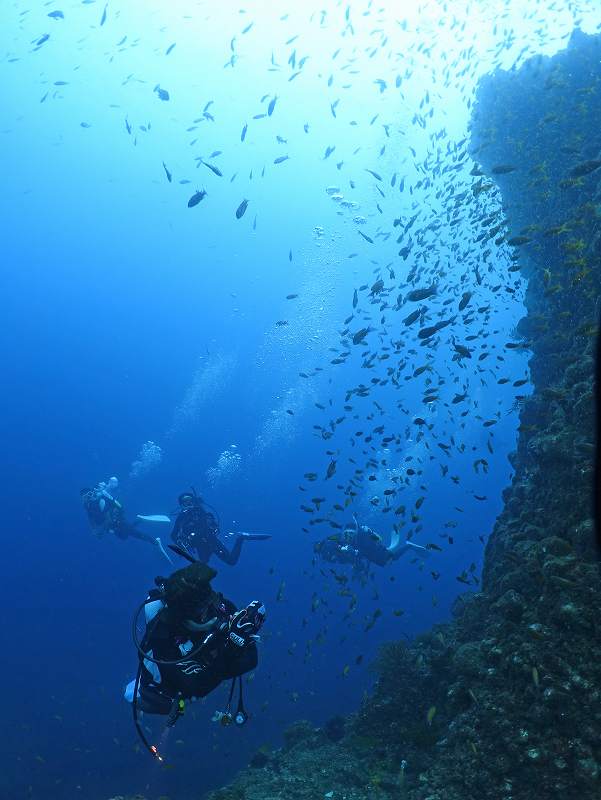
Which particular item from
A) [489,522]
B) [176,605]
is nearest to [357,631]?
[176,605]

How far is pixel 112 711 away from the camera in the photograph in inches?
926

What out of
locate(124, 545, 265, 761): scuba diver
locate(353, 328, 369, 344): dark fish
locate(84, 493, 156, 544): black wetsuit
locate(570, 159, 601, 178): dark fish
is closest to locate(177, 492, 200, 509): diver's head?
locate(84, 493, 156, 544): black wetsuit

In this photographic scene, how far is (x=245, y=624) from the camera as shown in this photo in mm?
4918

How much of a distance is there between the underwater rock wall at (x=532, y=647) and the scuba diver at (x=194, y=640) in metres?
3.25

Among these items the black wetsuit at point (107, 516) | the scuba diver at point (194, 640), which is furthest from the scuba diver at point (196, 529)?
the scuba diver at point (194, 640)

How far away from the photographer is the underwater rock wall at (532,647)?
5449mm

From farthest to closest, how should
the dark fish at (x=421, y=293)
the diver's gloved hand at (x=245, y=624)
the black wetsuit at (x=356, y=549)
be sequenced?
the black wetsuit at (x=356, y=549) < the dark fish at (x=421, y=293) < the diver's gloved hand at (x=245, y=624)

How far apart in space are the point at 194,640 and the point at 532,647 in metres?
4.15

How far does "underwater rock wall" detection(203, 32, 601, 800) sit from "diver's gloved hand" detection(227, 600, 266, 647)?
323 centimetres

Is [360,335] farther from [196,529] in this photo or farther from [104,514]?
[104,514]

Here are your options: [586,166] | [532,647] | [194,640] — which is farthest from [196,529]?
[586,166]

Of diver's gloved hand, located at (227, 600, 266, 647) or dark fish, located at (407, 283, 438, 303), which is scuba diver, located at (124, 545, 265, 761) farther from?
dark fish, located at (407, 283, 438, 303)

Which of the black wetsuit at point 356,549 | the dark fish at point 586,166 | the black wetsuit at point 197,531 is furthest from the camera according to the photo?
the black wetsuit at point 356,549

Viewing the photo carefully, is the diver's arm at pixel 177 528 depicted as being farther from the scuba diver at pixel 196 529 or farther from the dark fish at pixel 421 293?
the dark fish at pixel 421 293
